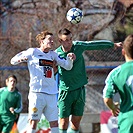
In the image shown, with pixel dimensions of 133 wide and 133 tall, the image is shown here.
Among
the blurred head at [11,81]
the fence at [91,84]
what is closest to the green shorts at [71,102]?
the blurred head at [11,81]

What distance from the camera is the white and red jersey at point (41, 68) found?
6516 millimetres

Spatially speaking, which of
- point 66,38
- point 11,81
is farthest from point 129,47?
point 11,81

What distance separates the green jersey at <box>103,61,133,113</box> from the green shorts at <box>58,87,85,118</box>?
8.37 feet

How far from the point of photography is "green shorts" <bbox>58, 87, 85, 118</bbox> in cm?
716

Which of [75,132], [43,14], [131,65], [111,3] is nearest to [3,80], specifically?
[43,14]

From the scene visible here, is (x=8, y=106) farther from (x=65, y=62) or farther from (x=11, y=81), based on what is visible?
(x=65, y=62)

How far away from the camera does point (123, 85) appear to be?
14.9 feet

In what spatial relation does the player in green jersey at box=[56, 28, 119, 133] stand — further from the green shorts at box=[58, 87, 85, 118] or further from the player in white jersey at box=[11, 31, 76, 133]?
the player in white jersey at box=[11, 31, 76, 133]

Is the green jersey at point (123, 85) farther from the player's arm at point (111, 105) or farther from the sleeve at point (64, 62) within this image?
the sleeve at point (64, 62)

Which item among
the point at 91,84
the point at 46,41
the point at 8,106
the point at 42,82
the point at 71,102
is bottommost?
the point at 8,106

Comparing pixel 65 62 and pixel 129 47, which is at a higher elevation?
pixel 129 47

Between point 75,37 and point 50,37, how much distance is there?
749 cm

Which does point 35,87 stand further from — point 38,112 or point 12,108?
point 12,108

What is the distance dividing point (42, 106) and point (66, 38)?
1206mm
